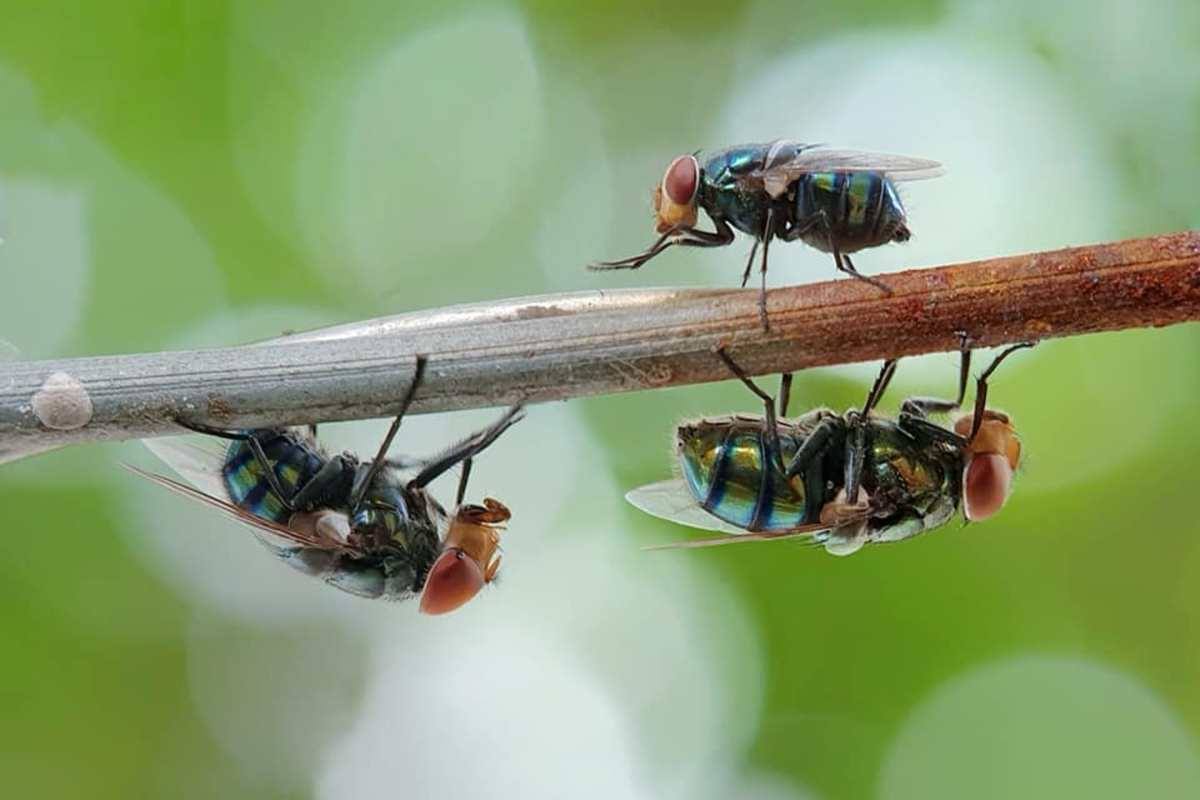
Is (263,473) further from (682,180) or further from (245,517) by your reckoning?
(682,180)

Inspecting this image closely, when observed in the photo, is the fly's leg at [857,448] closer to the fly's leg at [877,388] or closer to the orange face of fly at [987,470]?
the fly's leg at [877,388]

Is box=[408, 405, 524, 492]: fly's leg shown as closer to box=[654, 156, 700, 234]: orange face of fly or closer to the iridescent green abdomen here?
box=[654, 156, 700, 234]: orange face of fly

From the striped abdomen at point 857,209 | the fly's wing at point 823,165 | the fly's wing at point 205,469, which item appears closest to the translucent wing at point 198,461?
the fly's wing at point 205,469

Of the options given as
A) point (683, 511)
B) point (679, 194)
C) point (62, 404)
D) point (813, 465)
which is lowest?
point (62, 404)

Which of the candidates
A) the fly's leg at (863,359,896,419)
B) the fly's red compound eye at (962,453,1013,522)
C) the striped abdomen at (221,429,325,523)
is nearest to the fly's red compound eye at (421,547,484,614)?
the striped abdomen at (221,429,325,523)

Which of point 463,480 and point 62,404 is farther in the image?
point 463,480

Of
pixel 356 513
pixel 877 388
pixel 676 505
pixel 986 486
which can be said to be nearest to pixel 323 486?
pixel 356 513

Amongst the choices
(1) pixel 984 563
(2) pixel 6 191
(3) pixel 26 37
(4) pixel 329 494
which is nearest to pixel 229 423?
(4) pixel 329 494
